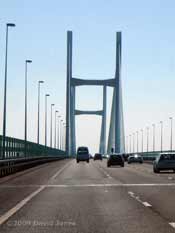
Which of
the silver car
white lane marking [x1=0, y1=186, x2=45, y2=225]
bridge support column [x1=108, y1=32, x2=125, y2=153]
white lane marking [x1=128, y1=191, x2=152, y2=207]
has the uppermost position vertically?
bridge support column [x1=108, y1=32, x2=125, y2=153]

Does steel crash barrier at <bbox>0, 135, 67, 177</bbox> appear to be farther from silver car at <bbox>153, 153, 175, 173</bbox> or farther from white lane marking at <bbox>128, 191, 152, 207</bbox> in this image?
white lane marking at <bbox>128, 191, 152, 207</bbox>

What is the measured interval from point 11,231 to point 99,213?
4.24m

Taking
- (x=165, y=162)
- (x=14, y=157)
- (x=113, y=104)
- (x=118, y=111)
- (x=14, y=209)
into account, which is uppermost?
(x=113, y=104)

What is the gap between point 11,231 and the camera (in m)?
13.5

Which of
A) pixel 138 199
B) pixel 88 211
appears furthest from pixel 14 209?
pixel 138 199

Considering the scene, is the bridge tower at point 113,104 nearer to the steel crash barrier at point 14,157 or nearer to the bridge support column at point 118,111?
the bridge support column at point 118,111

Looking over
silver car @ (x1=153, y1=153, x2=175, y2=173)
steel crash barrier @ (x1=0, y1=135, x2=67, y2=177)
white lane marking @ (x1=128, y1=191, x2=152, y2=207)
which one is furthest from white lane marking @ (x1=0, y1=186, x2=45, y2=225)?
silver car @ (x1=153, y1=153, x2=175, y2=173)

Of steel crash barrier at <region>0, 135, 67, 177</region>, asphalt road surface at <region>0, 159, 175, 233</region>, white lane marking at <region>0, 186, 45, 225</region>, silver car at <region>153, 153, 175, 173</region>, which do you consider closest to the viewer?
asphalt road surface at <region>0, 159, 175, 233</region>

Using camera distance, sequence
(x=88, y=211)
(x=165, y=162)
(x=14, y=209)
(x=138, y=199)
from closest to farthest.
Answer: (x=88, y=211), (x=14, y=209), (x=138, y=199), (x=165, y=162)

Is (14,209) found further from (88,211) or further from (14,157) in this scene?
(14,157)

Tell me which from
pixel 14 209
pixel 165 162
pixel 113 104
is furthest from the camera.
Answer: pixel 113 104

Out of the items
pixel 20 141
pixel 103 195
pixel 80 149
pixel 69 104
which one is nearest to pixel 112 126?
pixel 69 104

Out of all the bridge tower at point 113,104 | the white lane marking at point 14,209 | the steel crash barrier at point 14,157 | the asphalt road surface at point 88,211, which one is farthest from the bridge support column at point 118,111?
the white lane marking at point 14,209

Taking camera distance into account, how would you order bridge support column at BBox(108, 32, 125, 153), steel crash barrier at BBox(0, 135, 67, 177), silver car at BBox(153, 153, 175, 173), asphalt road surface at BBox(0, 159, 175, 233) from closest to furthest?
asphalt road surface at BBox(0, 159, 175, 233) → steel crash barrier at BBox(0, 135, 67, 177) → silver car at BBox(153, 153, 175, 173) → bridge support column at BBox(108, 32, 125, 153)
